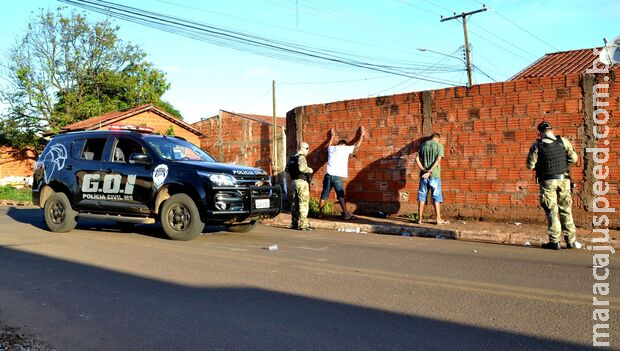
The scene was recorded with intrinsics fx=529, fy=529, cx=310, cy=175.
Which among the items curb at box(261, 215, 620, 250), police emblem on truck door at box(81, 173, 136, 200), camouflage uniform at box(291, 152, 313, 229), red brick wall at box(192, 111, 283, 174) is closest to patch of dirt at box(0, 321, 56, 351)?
police emblem on truck door at box(81, 173, 136, 200)

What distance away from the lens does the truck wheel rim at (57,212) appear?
965cm

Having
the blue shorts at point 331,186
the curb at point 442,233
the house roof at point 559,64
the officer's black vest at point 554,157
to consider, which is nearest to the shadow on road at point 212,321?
the officer's black vest at point 554,157

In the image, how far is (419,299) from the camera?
16.0ft

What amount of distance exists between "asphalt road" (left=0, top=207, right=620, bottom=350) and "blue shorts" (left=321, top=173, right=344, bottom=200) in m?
3.43

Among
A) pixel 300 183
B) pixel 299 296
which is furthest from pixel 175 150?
pixel 299 296

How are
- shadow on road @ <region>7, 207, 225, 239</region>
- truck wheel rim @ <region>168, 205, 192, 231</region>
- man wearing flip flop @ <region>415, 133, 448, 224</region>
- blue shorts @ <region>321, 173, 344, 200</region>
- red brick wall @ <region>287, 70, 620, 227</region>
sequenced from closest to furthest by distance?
truck wheel rim @ <region>168, 205, 192, 231</region>, red brick wall @ <region>287, 70, 620, 227</region>, shadow on road @ <region>7, 207, 225, 239</region>, man wearing flip flop @ <region>415, 133, 448, 224</region>, blue shorts @ <region>321, 173, 344, 200</region>

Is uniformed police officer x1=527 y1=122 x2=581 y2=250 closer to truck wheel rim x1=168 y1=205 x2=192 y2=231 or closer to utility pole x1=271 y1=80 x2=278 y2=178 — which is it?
truck wheel rim x1=168 y1=205 x2=192 y2=231

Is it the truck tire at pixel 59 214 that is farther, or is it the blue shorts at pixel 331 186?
the blue shorts at pixel 331 186

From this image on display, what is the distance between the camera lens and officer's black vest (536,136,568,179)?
24.8 feet

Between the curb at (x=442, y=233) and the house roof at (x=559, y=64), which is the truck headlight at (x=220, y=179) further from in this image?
the house roof at (x=559, y=64)

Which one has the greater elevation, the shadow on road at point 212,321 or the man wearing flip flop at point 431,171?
the man wearing flip flop at point 431,171

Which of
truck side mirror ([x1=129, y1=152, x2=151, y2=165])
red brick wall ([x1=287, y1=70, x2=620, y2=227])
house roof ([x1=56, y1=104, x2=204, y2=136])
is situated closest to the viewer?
truck side mirror ([x1=129, y1=152, x2=151, y2=165])

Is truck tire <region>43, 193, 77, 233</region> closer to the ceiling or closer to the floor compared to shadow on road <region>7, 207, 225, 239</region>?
closer to the ceiling

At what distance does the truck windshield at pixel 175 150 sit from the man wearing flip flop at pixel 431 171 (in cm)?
413
